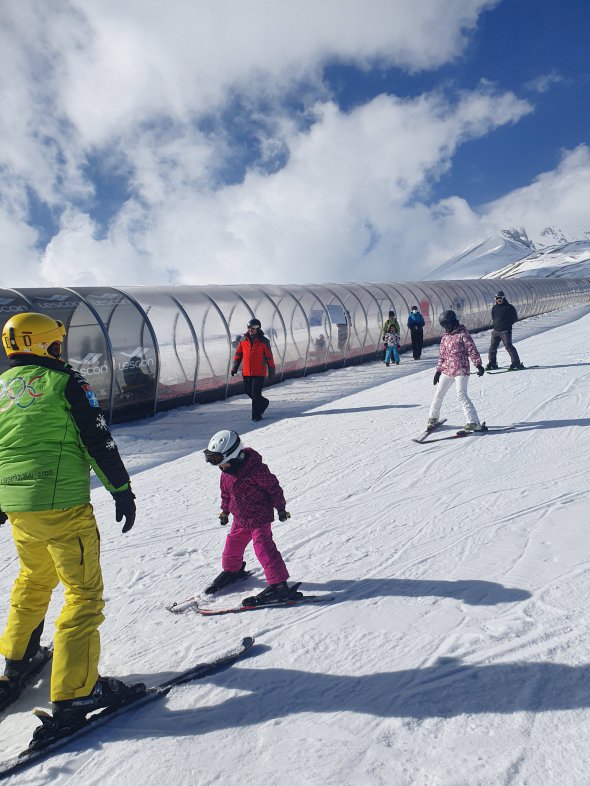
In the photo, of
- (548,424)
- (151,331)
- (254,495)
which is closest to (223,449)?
(254,495)

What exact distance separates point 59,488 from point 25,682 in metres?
1.18

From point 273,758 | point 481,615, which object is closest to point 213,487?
point 481,615

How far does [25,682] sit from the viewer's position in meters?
3.03

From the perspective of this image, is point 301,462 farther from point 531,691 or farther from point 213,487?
point 531,691

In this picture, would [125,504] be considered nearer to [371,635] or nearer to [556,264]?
[371,635]

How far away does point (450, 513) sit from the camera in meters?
4.97

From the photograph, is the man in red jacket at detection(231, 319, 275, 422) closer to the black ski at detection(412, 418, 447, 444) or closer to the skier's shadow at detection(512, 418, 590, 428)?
the black ski at detection(412, 418, 447, 444)

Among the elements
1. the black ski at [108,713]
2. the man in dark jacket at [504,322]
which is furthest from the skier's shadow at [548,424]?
the black ski at [108,713]

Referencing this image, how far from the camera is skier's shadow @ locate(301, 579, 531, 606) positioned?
3436mm

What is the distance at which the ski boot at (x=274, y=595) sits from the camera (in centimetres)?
364

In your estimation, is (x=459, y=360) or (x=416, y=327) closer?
(x=459, y=360)

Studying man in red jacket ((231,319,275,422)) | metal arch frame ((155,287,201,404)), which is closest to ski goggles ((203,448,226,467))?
man in red jacket ((231,319,275,422))

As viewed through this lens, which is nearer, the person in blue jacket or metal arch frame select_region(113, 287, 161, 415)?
metal arch frame select_region(113, 287, 161, 415)

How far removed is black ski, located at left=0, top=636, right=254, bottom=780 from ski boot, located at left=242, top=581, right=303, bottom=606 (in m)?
0.45
